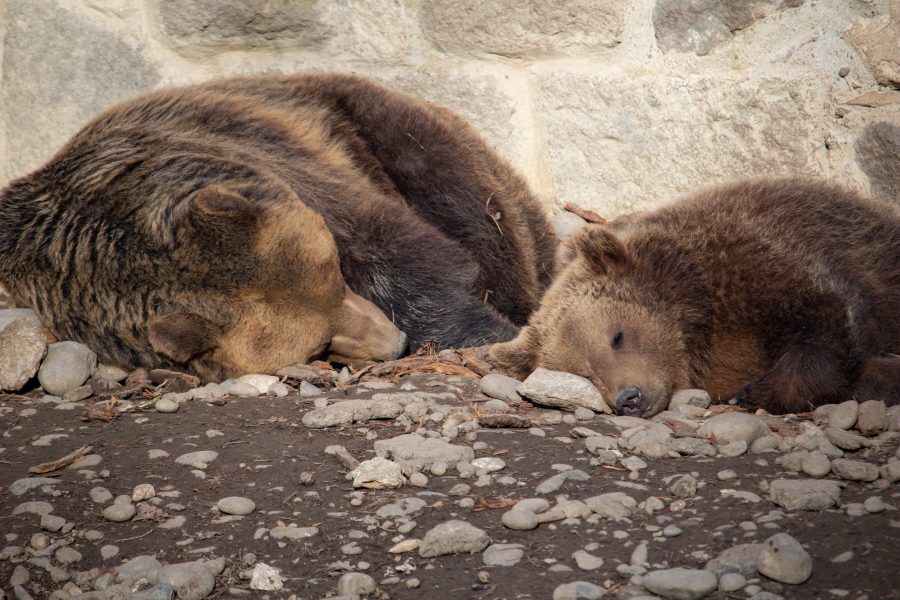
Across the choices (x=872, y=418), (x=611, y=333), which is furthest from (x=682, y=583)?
(x=611, y=333)

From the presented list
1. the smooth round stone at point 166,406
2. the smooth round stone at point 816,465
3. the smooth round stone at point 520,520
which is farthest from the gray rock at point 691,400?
the smooth round stone at point 166,406

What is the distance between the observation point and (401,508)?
117 inches

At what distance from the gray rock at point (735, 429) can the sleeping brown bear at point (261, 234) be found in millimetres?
1796

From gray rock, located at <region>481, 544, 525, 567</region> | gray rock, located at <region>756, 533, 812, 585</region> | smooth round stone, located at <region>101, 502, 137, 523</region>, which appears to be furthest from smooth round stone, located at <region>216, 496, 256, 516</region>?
gray rock, located at <region>756, 533, 812, 585</region>

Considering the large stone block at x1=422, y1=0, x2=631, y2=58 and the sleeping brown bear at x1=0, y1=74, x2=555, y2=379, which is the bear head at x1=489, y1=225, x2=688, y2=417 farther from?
the large stone block at x1=422, y1=0, x2=631, y2=58

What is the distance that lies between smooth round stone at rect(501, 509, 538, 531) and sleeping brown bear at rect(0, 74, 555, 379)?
76.2 inches

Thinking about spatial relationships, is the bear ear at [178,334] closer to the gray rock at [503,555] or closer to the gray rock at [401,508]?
the gray rock at [401,508]

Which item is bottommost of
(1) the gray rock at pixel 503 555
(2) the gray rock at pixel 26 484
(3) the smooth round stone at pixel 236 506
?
(2) the gray rock at pixel 26 484

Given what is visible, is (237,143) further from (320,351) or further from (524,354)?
(524,354)

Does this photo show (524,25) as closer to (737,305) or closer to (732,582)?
(737,305)

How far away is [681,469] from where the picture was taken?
3104 mm

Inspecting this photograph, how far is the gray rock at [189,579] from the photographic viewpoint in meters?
2.57

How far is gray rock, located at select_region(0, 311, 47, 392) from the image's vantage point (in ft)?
14.3

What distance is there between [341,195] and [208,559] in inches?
A: 102
